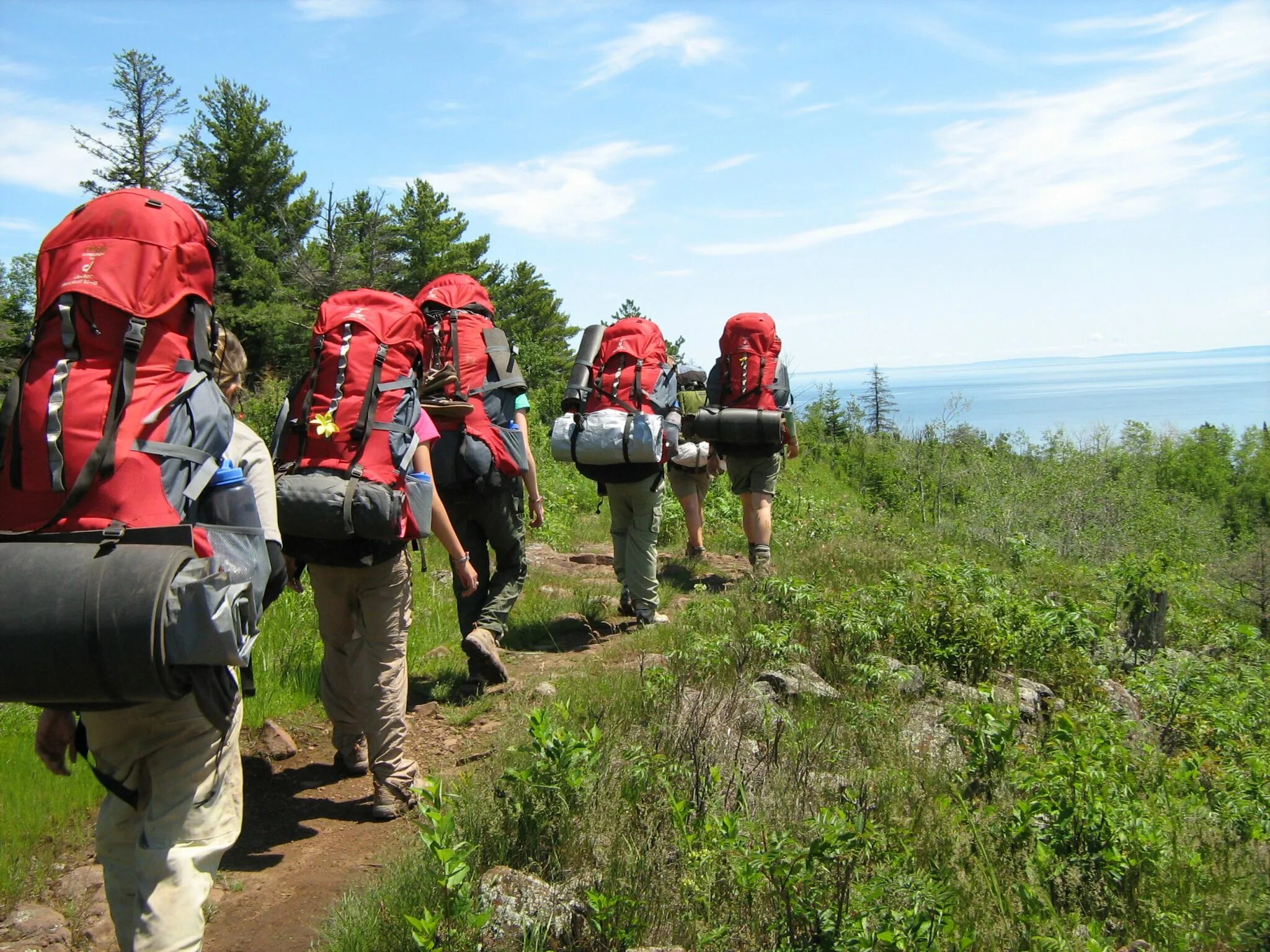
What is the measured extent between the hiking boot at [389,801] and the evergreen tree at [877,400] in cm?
3711

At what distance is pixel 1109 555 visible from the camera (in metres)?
14.1

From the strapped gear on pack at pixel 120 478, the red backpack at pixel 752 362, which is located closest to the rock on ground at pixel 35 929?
the strapped gear on pack at pixel 120 478

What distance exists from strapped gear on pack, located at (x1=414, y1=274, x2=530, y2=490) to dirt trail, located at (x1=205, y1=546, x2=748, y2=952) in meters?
1.33

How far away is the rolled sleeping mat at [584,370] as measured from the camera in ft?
23.3

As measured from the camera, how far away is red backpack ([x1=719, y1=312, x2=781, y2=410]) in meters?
8.49

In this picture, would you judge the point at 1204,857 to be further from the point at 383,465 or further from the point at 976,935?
the point at 383,465

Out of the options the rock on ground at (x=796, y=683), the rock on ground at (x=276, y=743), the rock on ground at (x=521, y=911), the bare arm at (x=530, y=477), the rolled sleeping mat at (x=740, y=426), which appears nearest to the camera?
the rock on ground at (x=521, y=911)

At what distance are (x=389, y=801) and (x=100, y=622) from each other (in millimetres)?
2487

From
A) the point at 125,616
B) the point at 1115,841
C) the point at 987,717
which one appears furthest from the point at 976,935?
the point at 125,616

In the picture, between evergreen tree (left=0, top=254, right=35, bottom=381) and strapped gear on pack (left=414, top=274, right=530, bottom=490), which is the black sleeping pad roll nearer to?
strapped gear on pack (left=414, top=274, right=530, bottom=490)

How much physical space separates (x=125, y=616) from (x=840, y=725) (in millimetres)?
3621

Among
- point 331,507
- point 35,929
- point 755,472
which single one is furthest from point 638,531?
point 35,929

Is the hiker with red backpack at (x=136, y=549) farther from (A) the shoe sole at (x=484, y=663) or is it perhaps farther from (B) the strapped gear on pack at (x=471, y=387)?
(A) the shoe sole at (x=484, y=663)

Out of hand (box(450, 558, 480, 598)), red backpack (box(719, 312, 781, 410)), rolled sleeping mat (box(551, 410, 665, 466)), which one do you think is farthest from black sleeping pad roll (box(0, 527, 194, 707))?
red backpack (box(719, 312, 781, 410))
